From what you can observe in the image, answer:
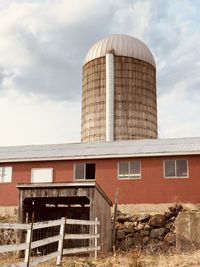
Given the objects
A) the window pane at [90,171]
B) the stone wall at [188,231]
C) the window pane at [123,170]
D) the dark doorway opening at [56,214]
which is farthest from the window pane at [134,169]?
the stone wall at [188,231]

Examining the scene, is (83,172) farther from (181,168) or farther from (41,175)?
(181,168)

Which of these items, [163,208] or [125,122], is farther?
[125,122]

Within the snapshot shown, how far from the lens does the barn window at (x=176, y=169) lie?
92.2 feet

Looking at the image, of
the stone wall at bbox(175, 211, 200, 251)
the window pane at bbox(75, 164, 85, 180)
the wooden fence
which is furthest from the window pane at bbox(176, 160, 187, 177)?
the wooden fence

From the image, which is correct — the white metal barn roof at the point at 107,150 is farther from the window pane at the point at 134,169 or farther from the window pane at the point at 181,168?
the window pane at the point at 181,168

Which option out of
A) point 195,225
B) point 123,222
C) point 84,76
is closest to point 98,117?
point 84,76

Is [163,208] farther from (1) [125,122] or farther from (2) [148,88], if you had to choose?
(2) [148,88]

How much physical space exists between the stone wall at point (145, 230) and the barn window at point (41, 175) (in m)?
6.86

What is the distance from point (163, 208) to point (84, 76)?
19.9 meters

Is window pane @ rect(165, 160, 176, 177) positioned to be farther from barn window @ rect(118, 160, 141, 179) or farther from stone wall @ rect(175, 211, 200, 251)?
stone wall @ rect(175, 211, 200, 251)

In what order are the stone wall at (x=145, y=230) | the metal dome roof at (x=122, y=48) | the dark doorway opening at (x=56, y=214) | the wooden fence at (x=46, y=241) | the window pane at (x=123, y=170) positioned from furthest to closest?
the metal dome roof at (x=122, y=48) < the window pane at (x=123, y=170) < the stone wall at (x=145, y=230) < the dark doorway opening at (x=56, y=214) < the wooden fence at (x=46, y=241)

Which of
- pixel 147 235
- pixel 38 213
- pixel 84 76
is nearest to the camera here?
pixel 38 213

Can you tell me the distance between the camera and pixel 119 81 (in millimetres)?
41531

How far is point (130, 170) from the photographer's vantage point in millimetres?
28906
